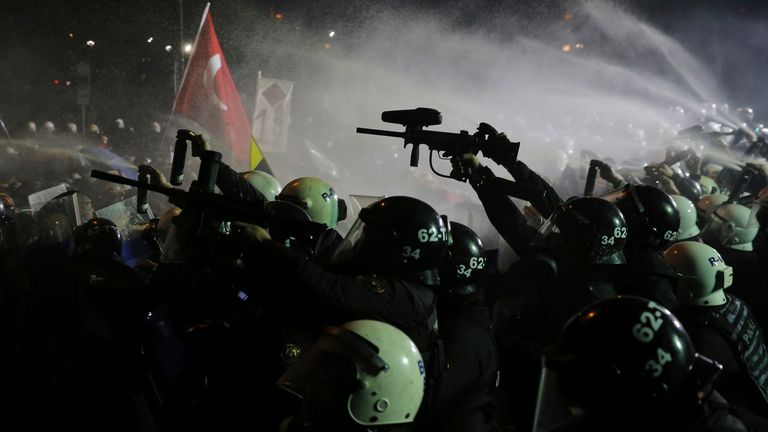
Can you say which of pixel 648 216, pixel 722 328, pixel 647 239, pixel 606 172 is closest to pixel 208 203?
pixel 722 328

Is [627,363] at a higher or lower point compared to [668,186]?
lower

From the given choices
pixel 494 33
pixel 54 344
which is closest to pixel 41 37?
pixel 494 33

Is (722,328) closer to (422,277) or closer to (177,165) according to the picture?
(422,277)

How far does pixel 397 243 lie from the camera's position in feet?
10.4

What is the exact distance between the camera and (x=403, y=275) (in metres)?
3.19

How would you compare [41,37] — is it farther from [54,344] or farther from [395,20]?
[54,344]

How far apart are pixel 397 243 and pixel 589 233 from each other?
1801mm

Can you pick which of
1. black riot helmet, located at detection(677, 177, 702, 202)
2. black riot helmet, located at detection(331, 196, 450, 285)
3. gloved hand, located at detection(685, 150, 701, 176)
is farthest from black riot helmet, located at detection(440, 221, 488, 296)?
gloved hand, located at detection(685, 150, 701, 176)

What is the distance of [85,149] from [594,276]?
1085cm

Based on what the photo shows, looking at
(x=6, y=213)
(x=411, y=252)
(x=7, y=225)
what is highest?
(x=411, y=252)

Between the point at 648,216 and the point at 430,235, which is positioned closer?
the point at 430,235

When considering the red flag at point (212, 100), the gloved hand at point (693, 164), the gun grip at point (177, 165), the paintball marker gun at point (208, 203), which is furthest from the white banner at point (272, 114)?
the gloved hand at point (693, 164)

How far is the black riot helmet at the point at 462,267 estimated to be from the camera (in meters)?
4.02

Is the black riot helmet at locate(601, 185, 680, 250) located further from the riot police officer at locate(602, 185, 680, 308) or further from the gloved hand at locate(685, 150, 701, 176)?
the gloved hand at locate(685, 150, 701, 176)
